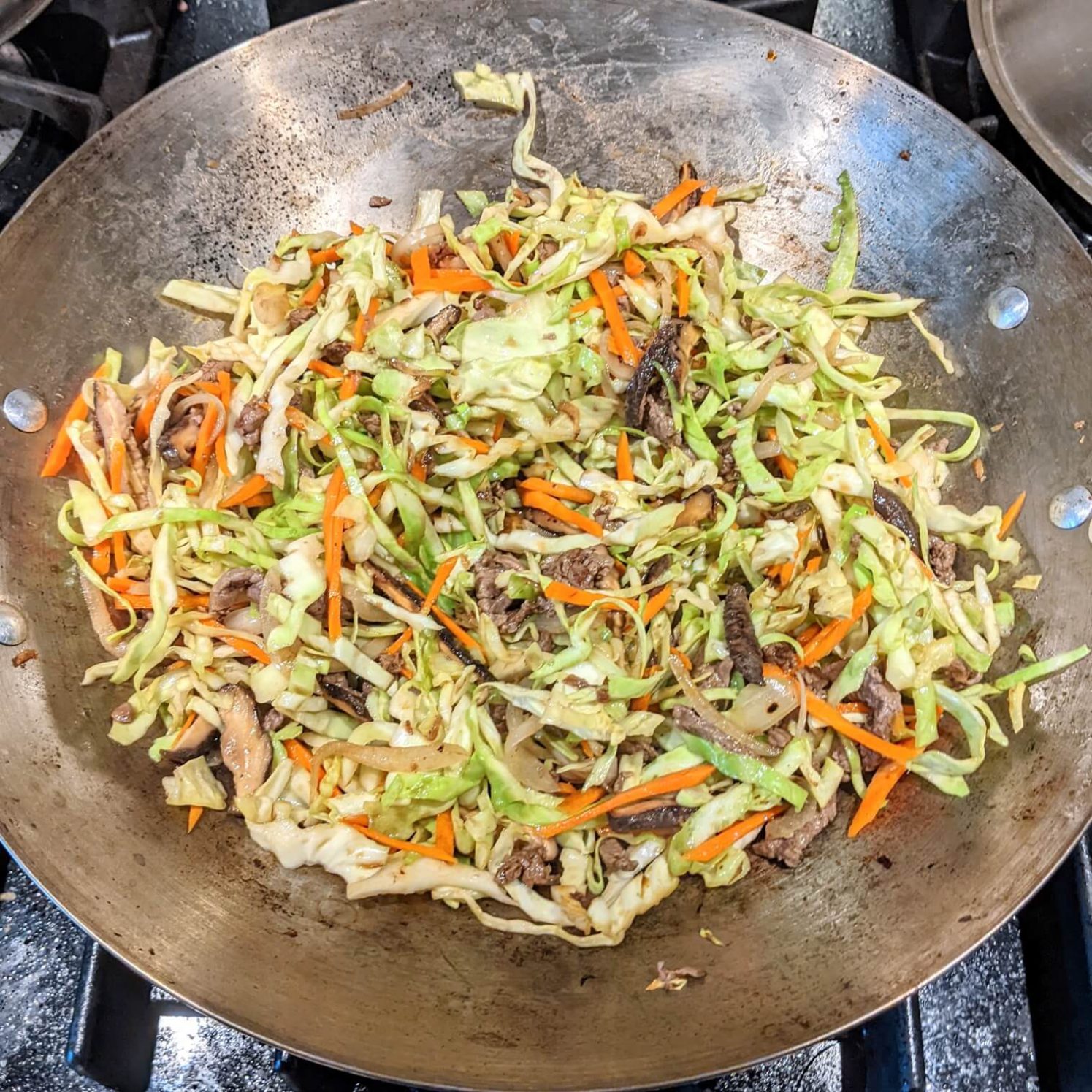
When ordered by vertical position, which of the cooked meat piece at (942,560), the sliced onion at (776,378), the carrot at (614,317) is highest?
the carrot at (614,317)

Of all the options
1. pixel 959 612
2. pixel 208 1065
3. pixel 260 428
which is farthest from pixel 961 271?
pixel 208 1065

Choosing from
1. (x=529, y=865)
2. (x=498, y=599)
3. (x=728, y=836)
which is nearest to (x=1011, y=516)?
(x=728, y=836)

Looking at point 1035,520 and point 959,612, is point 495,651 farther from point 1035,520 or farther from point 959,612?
point 1035,520

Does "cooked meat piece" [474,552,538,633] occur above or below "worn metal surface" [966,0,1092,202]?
below

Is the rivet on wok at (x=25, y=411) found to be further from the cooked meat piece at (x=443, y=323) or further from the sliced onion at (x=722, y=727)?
the sliced onion at (x=722, y=727)

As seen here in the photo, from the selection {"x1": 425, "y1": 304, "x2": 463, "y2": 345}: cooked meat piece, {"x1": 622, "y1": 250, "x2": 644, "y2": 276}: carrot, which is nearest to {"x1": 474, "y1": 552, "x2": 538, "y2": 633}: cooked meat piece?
{"x1": 425, "y1": 304, "x2": 463, "y2": 345}: cooked meat piece

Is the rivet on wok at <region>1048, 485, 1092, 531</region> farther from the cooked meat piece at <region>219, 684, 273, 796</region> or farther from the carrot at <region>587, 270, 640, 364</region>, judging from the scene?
the cooked meat piece at <region>219, 684, 273, 796</region>

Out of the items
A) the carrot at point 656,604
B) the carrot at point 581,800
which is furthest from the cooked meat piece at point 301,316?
the carrot at point 581,800
